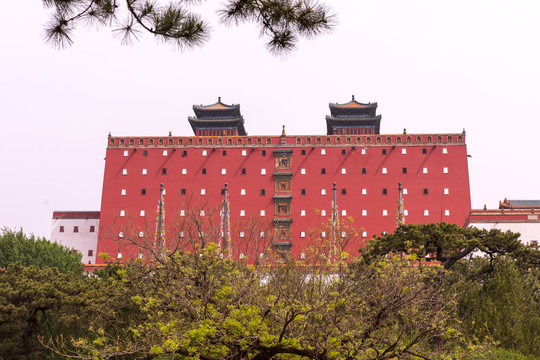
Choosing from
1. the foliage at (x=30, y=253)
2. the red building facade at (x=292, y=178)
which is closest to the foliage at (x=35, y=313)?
the foliage at (x=30, y=253)

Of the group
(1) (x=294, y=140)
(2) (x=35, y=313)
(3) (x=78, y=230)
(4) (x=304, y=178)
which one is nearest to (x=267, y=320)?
(2) (x=35, y=313)

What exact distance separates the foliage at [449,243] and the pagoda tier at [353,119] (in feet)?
112

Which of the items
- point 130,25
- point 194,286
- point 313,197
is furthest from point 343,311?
point 313,197

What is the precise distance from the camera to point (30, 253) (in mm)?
33750

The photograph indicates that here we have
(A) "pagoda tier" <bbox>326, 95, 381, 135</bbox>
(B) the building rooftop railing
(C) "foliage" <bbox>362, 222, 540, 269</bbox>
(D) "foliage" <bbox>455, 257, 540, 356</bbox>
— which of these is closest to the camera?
(D) "foliage" <bbox>455, 257, 540, 356</bbox>

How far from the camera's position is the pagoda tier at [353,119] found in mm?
53219

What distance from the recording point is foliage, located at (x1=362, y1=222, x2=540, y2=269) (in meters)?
18.7

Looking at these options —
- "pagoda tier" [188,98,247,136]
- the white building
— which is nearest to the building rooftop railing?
the white building

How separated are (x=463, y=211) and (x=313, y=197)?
35.8 ft

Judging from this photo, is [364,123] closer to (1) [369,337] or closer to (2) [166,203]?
(2) [166,203]

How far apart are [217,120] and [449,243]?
38026 mm

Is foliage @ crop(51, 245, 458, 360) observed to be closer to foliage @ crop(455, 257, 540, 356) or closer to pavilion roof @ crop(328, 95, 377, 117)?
A: foliage @ crop(455, 257, 540, 356)

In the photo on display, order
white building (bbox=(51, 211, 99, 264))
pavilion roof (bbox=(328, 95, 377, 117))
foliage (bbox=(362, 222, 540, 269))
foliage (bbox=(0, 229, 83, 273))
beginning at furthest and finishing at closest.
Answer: pavilion roof (bbox=(328, 95, 377, 117)) → white building (bbox=(51, 211, 99, 264)) → foliage (bbox=(0, 229, 83, 273)) → foliage (bbox=(362, 222, 540, 269))

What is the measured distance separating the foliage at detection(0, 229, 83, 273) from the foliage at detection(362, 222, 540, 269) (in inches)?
788
